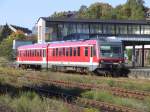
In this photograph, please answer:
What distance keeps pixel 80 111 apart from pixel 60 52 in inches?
1040

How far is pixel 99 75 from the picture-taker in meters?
35.4

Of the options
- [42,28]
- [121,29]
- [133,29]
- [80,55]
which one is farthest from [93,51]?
[133,29]

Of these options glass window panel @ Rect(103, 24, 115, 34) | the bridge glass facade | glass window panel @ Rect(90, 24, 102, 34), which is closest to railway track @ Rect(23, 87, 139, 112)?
the bridge glass facade

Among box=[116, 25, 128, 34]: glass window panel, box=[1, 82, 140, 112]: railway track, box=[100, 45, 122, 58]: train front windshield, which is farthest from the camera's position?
box=[116, 25, 128, 34]: glass window panel

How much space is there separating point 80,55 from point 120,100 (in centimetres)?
1819

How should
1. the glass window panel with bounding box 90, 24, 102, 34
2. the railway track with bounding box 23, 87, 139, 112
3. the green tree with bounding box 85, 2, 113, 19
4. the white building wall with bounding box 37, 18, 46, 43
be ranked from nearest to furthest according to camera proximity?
1. the railway track with bounding box 23, 87, 139, 112
2. the white building wall with bounding box 37, 18, 46, 43
3. the glass window panel with bounding box 90, 24, 102, 34
4. the green tree with bounding box 85, 2, 113, 19

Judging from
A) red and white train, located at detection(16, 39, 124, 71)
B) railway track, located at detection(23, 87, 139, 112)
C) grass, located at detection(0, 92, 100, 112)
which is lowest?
railway track, located at detection(23, 87, 139, 112)

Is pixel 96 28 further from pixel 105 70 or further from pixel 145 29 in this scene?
pixel 105 70

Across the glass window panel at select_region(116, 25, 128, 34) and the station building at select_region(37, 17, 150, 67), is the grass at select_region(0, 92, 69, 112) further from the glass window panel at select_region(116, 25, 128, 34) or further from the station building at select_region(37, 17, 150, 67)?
the glass window panel at select_region(116, 25, 128, 34)

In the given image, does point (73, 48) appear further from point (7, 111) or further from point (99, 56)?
point (7, 111)

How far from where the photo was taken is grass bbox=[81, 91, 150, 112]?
16775 millimetres

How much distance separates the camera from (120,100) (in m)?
18.5

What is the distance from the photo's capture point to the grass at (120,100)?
16.8 metres

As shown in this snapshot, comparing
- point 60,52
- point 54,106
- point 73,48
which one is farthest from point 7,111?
point 60,52
